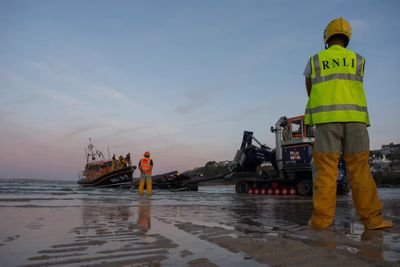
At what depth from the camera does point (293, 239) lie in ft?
10.1

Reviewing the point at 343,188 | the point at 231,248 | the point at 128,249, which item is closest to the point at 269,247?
the point at 231,248

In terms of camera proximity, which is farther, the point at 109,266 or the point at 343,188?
the point at 343,188

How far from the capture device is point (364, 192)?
13.0 ft

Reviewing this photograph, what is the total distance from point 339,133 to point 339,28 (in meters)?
1.14

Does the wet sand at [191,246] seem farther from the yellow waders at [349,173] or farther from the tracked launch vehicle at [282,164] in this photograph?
the tracked launch vehicle at [282,164]

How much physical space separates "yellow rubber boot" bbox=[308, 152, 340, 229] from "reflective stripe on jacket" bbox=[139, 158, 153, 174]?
554 inches

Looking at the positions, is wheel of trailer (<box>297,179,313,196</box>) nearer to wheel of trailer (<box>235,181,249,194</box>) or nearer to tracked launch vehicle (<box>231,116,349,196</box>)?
tracked launch vehicle (<box>231,116,349,196</box>)

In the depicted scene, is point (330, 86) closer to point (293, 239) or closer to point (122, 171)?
point (293, 239)

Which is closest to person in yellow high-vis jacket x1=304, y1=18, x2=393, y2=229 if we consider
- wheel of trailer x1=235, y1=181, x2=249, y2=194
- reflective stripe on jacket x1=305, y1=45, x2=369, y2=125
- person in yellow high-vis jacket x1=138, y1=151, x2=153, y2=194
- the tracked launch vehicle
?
reflective stripe on jacket x1=305, y1=45, x2=369, y2=125

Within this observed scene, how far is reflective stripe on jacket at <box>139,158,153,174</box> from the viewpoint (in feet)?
58.2

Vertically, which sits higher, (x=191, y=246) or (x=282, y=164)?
(x=282, y=164)

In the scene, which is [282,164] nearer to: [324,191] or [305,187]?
[305,187]

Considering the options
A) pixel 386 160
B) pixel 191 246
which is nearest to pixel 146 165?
pixel 191 246

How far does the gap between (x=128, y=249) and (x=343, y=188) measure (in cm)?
1476
